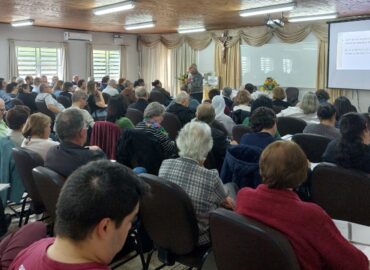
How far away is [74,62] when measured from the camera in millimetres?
12008

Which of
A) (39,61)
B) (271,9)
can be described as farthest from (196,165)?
(39,61)

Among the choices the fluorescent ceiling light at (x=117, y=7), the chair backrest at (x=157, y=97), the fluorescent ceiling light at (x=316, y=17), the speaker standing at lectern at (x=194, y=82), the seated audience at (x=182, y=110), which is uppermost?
the fluorescent ceiling light at (x=316, y=17)

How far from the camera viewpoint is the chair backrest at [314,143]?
364 centimetres

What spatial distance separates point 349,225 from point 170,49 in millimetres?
11137

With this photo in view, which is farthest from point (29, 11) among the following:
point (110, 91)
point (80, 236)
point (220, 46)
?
point (80, 236)

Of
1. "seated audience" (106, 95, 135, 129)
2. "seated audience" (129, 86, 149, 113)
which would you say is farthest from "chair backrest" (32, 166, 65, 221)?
"seated audience" (129, 86, 149, 113)

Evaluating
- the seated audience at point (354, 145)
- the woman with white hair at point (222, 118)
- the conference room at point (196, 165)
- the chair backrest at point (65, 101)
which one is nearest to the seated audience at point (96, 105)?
the conference room at point (196, 165)

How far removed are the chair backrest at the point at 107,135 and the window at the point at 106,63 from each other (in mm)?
8564

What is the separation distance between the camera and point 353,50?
8680 mm

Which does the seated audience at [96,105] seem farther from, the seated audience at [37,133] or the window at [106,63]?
the window at [106,63]

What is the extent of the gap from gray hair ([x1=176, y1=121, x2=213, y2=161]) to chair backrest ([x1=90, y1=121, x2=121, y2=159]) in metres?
2.09

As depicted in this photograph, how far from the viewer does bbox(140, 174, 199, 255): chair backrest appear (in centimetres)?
206

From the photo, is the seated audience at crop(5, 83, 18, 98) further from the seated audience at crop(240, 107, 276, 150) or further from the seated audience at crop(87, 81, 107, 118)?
the seated audience at crop(240, 107, 276, 150)

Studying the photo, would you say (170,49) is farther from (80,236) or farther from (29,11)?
(80,236)
